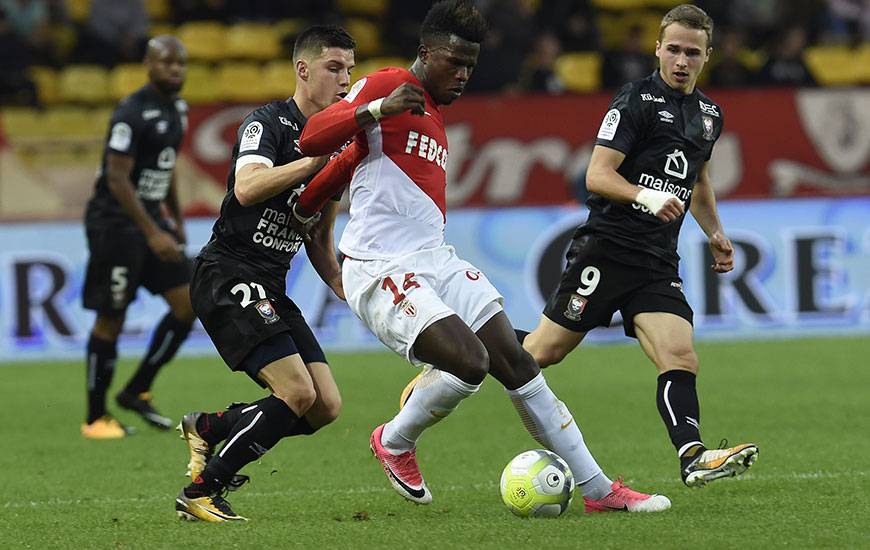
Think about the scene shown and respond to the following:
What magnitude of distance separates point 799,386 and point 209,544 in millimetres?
6380

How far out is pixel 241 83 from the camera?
17.8m

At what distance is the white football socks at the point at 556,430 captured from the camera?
6.11 meters

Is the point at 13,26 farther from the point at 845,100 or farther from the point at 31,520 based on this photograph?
the point at 31,520

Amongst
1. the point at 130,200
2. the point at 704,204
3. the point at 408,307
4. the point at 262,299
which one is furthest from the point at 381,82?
the point at 130,200

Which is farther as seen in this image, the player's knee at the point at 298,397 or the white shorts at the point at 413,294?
the player's knee at the point at 298,397

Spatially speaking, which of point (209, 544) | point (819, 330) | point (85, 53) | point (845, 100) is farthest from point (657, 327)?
point (85, 53)

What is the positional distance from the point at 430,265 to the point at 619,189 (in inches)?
36.6

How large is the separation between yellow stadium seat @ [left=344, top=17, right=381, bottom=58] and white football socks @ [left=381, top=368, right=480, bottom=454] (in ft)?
41.6

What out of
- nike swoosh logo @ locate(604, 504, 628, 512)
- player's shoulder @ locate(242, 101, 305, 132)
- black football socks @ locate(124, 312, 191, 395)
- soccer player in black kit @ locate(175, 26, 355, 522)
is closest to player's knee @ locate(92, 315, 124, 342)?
black football socks @ locate(124, 312, 191, 395)

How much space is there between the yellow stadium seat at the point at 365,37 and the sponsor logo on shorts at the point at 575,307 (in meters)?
12.0

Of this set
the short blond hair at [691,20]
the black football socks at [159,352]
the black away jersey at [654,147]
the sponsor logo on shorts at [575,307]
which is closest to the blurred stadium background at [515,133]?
the black football socks at [159,352]

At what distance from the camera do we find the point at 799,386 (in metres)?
10.9

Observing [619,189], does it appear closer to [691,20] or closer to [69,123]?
[691,20]

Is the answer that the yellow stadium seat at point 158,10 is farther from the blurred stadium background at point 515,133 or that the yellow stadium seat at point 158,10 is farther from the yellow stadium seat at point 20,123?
the yellow stadium seat at point 20,123
